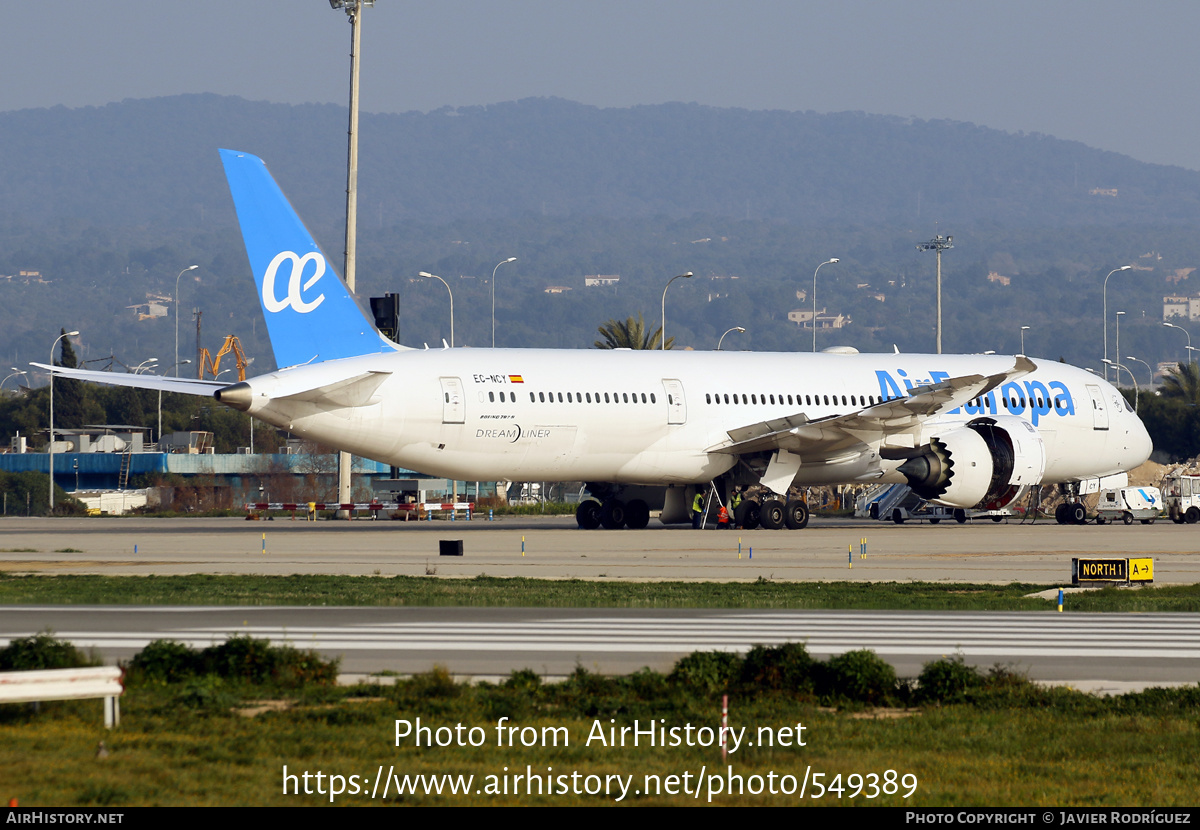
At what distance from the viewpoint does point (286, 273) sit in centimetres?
3528

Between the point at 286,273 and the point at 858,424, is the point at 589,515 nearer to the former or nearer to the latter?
the point at 858,424

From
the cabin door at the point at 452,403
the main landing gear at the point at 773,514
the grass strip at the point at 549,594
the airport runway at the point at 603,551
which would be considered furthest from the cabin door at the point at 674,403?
the grass strip at the point at 549,594

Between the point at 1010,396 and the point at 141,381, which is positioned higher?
the point at 1010,396

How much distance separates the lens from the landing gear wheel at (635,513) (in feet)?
140

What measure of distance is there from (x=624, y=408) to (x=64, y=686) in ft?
94.5

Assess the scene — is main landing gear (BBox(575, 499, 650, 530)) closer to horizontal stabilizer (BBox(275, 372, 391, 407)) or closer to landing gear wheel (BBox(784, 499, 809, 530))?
landing gear wheel (BBox(784, 499, 809, 530))

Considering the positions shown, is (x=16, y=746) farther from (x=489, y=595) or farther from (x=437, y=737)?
(x=489, y=595)

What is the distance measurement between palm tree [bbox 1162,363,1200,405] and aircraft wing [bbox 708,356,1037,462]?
67858 millimetres

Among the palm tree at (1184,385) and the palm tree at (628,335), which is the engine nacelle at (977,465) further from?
the palm tree at (1184,385)

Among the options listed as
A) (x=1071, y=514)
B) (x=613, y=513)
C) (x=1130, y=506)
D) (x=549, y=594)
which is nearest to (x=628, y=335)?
(x=1130, y=506)

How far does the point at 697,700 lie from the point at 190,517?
4575cm

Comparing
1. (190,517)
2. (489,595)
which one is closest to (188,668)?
(489,595)

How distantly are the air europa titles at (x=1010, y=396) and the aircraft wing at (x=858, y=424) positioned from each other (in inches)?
91.9

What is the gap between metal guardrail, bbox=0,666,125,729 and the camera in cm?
989
